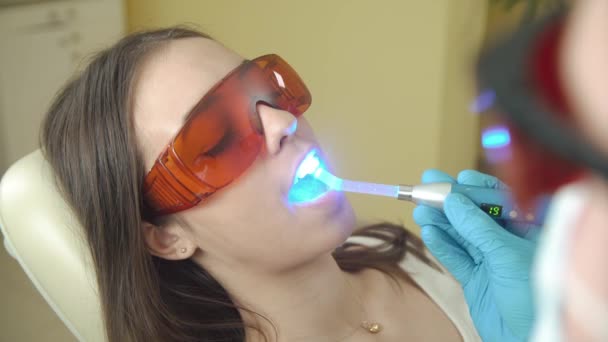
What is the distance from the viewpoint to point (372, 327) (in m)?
0.93

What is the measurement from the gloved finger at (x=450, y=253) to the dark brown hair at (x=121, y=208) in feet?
1.23

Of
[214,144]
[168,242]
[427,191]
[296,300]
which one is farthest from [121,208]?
[427,191]

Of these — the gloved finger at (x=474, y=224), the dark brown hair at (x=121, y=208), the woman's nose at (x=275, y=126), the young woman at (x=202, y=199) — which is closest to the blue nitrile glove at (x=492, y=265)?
the gloved finger at (x=474, y=224)

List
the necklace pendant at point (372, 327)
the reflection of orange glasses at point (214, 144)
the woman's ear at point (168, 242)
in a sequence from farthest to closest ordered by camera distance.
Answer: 1. the necklace pendant at point (372, 327)
2. the woman's ear at point (168, 242)
3. the reflection of orange glasses at point (214, 144)

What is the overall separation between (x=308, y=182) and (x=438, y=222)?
255 millimetres

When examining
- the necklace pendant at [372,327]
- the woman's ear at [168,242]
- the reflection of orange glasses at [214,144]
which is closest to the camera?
the reflection of orange glasses at [214,144]

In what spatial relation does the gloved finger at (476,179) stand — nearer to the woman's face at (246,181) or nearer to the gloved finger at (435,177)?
the gloved finger at (435,177)

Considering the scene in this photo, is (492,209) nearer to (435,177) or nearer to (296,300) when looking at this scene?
(435,177)

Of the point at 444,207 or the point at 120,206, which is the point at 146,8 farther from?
the point at 444,207

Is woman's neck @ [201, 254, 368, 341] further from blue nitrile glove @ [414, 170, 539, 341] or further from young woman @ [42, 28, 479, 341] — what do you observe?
blue nitrile glove @ [414, 170, 539, 341]

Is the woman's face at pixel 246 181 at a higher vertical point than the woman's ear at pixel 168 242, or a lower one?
higher

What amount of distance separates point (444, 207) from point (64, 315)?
72cm

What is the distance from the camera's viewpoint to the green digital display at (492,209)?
0.73 m

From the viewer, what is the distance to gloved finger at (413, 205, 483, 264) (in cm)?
82
